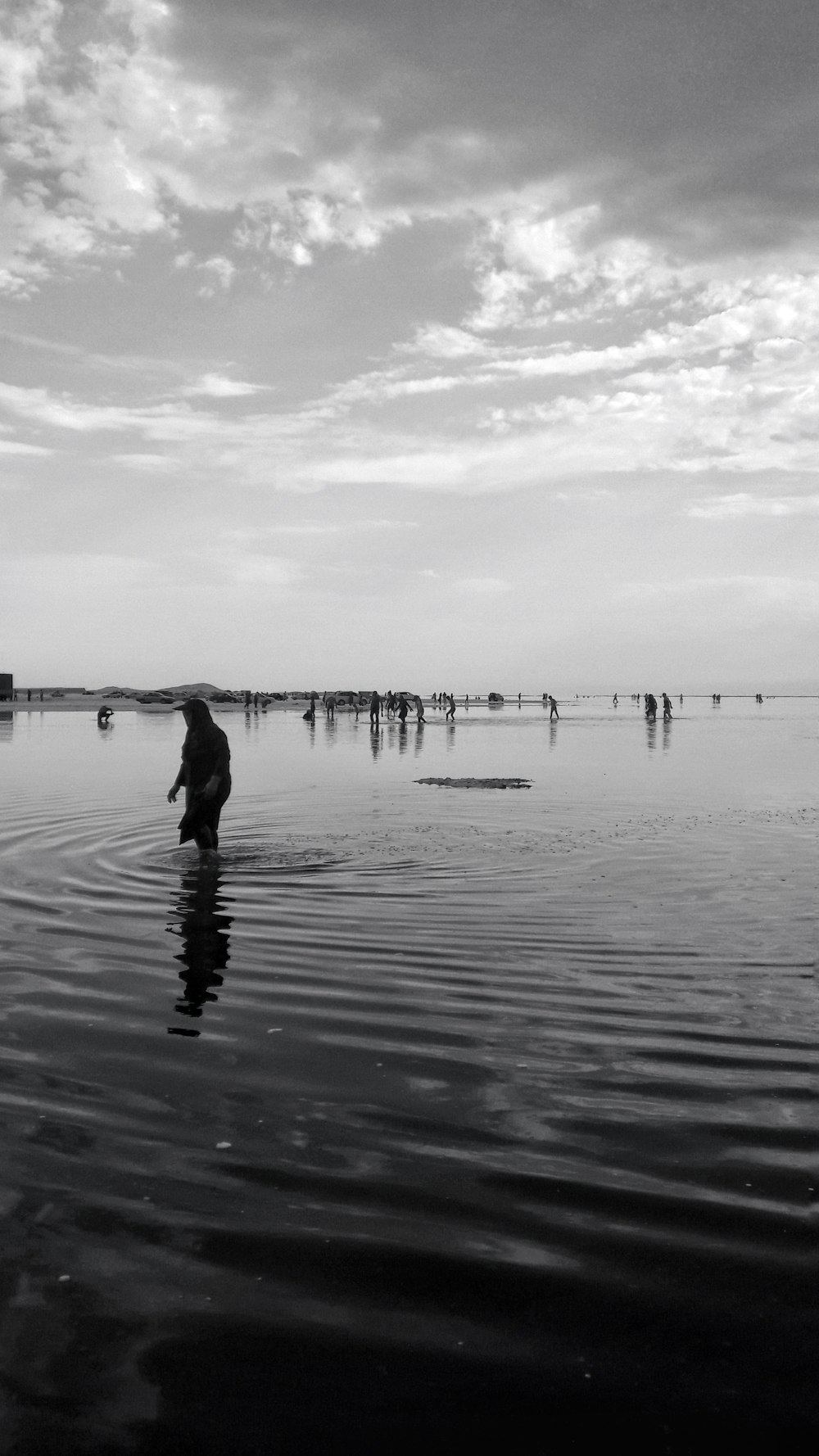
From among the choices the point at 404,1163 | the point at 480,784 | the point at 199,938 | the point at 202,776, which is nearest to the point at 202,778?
the point at 202,776

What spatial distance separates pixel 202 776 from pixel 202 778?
1.0 inches

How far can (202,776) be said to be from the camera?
14234 mm

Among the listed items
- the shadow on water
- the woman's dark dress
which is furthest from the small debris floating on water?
the shadow on water

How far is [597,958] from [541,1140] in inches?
150

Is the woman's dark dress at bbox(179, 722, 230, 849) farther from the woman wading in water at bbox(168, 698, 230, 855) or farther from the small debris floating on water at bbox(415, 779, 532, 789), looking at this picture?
the small debris floating on water at bbox(415, 779, 532, 789)

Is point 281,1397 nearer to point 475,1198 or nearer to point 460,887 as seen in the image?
point 475,1198

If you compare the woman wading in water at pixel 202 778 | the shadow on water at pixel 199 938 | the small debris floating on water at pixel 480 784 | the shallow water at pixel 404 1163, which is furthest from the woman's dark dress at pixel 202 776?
the small debris floating on water at pixel 480 784

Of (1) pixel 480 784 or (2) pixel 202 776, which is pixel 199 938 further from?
(1) pixel 480 784

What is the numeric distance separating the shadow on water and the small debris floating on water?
12.2 meters

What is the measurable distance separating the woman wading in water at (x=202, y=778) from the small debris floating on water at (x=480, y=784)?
35.5ft

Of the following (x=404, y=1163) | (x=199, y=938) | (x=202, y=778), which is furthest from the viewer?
(x=202, y=778)

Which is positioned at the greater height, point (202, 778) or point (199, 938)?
point (202, 778)

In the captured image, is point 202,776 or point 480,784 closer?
point 202,776

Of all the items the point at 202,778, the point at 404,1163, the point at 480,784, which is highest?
the point at 202,778
